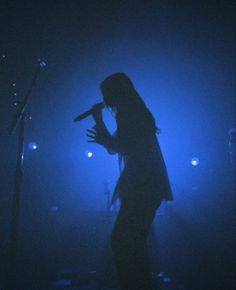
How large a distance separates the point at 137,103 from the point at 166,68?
21.0 m

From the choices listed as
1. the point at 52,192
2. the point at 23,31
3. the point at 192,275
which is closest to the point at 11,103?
the point at 23,31

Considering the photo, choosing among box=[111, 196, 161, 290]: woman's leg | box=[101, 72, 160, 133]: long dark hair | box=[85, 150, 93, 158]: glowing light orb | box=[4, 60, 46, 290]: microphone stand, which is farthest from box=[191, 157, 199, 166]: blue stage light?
box=[111, 196, 161, 290]: woman's leg

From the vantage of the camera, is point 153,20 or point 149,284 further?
point 153,20

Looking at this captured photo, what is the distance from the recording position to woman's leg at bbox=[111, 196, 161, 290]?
214 centimetres

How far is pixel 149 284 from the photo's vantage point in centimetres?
216

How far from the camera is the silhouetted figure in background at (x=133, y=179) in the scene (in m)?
2.15

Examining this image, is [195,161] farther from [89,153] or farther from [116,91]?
[116,91]

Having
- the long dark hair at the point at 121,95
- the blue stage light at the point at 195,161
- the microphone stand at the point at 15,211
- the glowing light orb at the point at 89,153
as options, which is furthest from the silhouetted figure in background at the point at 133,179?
the blue stage light at the point at 195,161

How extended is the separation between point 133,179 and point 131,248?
0.51m

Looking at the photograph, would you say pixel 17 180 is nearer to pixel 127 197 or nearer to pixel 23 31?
pixel 127 197

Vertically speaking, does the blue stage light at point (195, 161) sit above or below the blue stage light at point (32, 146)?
below

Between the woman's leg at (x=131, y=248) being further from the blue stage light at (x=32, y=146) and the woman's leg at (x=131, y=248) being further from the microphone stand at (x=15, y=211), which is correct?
the blue stage light at (x=32, y=146)

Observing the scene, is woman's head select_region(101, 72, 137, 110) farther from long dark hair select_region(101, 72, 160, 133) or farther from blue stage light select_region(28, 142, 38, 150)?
blue stage light select_region(28, 142, 38, 150)

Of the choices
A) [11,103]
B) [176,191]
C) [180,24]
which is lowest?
[176,191]
